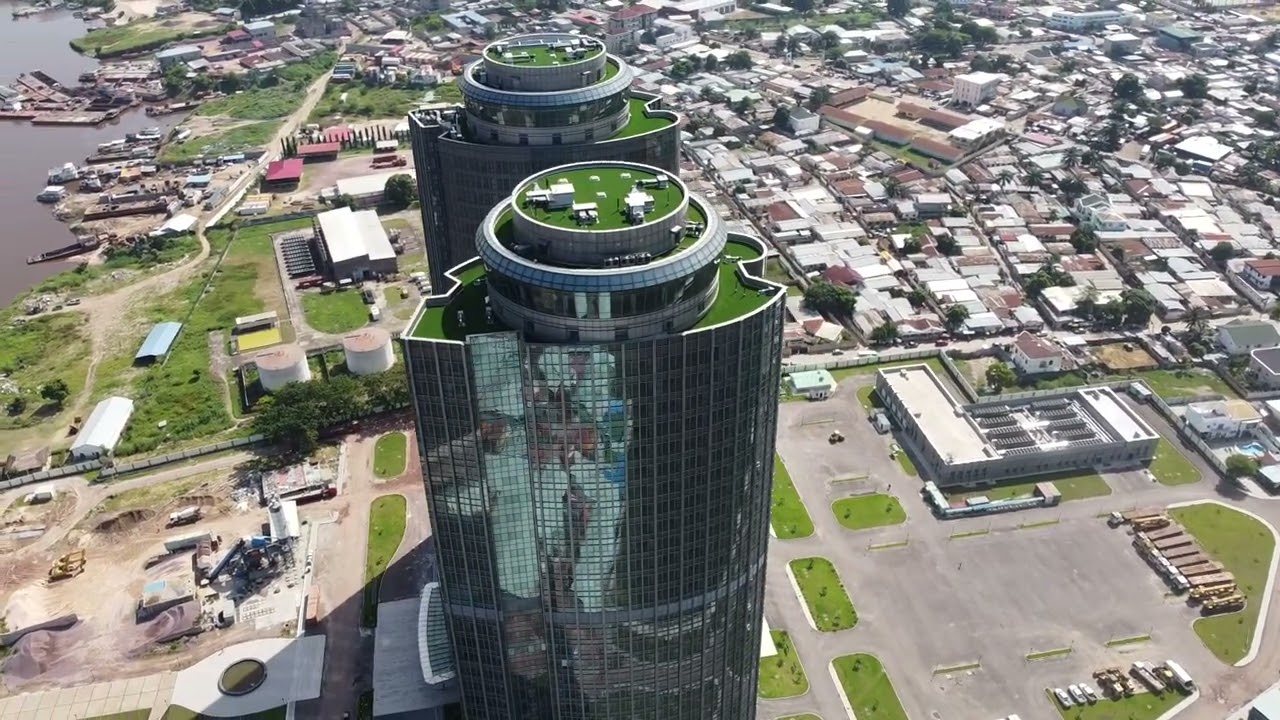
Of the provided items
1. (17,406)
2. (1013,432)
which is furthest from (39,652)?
(1013,432)

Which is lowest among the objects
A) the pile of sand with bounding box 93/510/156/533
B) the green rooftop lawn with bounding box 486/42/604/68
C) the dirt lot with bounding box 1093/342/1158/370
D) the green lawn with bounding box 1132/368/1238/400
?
the green lawn with bounding box 1132/368/1238/400

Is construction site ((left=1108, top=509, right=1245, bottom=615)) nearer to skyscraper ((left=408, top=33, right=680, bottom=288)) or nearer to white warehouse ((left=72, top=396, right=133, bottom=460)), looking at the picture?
skyscraper ((left=408, top=33, right=680, bottom=288))

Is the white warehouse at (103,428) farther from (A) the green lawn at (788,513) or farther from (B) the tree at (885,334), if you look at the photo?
(B) the tree at (885,334)

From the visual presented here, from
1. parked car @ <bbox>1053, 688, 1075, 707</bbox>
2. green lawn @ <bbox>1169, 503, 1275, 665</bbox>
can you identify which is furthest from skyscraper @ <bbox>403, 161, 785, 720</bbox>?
green lawn @ <bbox>1169, 503, 1275, 665</bbox>

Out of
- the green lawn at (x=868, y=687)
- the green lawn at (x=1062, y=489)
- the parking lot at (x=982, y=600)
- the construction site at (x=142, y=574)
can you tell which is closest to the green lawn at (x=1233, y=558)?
the parking lot at (x=982, y=600)

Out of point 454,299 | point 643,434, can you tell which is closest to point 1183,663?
point 643,434
